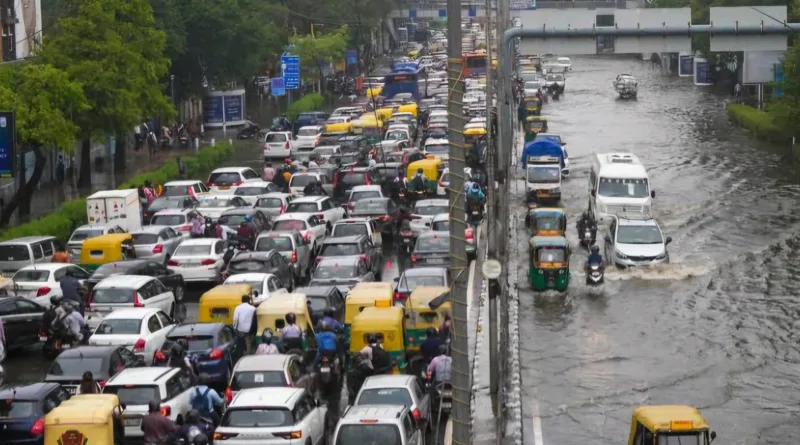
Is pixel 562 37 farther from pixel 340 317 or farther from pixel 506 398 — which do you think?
pixel 506 398

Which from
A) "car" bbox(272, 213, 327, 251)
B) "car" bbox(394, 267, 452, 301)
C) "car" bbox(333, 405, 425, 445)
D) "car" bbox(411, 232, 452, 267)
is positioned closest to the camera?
"car" bbox(333, 405, 425, 445)

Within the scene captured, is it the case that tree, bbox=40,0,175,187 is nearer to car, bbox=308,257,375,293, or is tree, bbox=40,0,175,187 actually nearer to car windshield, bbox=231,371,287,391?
car, bbox=308,257,375,293

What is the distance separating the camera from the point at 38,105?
41969mm

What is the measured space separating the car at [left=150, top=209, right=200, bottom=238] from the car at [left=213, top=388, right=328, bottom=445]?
18830 mm

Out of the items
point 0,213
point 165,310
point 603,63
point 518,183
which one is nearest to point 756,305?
point 165,310

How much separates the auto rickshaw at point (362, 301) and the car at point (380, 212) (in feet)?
39.5

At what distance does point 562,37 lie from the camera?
31.1m

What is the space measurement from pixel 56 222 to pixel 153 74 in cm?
1424

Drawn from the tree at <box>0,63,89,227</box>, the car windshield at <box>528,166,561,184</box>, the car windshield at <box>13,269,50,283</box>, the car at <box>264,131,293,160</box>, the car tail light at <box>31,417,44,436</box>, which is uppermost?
the tree at <box>0,63,89,227</box>

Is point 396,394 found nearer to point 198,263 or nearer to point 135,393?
point 135,393

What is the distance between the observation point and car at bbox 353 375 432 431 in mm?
19858

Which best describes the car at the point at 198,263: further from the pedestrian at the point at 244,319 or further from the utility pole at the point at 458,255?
the utility pole at the point at 458,255

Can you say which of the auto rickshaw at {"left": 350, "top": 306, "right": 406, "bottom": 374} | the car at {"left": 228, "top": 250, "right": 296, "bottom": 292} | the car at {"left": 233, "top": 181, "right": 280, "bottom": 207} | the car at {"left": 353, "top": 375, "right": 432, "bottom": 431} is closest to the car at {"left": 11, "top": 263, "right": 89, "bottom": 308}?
the car at {"left": 228, "top": 250, "right": 296, "bottom": 292}

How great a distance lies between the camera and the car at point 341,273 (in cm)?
3080
